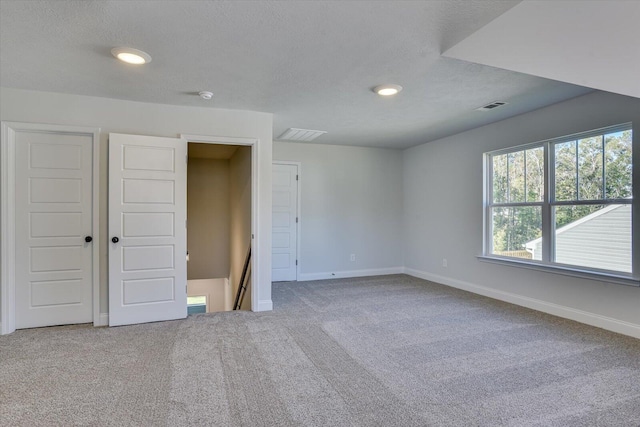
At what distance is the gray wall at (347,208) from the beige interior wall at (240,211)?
2.50ft

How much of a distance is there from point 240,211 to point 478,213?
3.61 metres

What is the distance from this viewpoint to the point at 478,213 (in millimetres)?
5047

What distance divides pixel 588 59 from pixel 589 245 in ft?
7.40

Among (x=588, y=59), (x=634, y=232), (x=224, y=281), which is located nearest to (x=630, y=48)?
(x=588, y=59)

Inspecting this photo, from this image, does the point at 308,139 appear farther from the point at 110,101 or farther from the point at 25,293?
the point at 25,293

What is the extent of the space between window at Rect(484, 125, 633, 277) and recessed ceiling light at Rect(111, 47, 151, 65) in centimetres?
433

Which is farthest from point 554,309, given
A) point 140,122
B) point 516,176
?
point 140,122

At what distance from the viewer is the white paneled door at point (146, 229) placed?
3576mm

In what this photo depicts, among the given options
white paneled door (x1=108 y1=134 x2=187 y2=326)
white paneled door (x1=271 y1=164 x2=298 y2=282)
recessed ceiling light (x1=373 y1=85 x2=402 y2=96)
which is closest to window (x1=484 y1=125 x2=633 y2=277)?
recessed ceiling light (x1=373 y1=85 x2=402 y2=96)

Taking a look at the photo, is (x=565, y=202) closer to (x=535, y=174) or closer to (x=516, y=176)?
(x=535, y=174)

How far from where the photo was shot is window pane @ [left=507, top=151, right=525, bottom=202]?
14.8ft

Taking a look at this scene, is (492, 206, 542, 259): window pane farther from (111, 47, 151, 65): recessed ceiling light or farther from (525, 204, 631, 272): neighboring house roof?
(111, 47, 151, 65): recessed ceiling light

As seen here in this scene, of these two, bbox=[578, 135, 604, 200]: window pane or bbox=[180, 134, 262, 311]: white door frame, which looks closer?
bbox=[578, 135, 604, 200]: window pane

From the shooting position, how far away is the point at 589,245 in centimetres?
370
